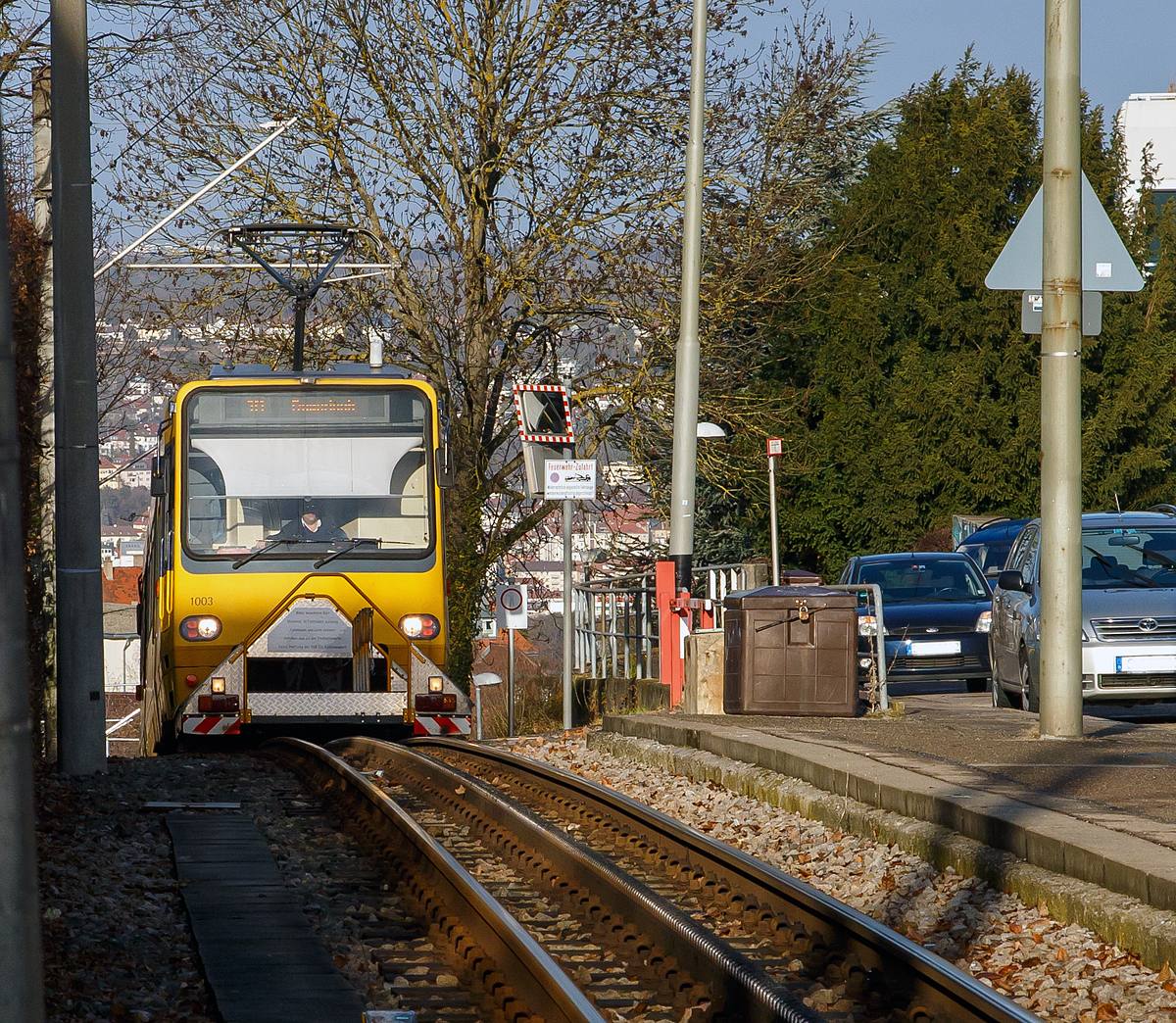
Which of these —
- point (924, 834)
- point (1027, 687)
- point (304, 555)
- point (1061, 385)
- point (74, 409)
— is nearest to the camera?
point (924, 834)

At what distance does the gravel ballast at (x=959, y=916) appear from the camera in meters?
5.33

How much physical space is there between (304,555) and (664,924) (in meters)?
10.4

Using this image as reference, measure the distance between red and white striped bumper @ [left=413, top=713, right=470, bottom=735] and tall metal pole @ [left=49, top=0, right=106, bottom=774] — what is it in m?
3.87

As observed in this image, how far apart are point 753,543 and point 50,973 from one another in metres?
33.9

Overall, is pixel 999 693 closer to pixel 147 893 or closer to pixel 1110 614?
pixel 1110 614

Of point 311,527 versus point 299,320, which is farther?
A: point 299,320

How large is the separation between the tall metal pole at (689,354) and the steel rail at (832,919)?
7.24 meters

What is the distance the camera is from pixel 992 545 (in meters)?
26.7

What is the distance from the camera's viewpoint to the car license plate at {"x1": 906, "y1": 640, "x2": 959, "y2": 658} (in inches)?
759

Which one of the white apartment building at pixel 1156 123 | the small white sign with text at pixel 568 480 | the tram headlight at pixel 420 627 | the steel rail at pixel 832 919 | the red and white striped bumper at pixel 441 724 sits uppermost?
the white apartment building at pixel 1156 123

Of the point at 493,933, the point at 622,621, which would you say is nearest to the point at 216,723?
the point at 622,621

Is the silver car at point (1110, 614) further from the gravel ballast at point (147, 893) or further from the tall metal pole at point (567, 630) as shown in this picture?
the gravel ballast at point (147, 893)

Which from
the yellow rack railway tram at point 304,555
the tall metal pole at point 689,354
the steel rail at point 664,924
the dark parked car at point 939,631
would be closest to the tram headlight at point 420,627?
the yellow rack railway tram at point 304,555

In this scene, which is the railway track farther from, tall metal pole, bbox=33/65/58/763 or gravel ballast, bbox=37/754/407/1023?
tall metal pole, bbox=33/65/58/763
